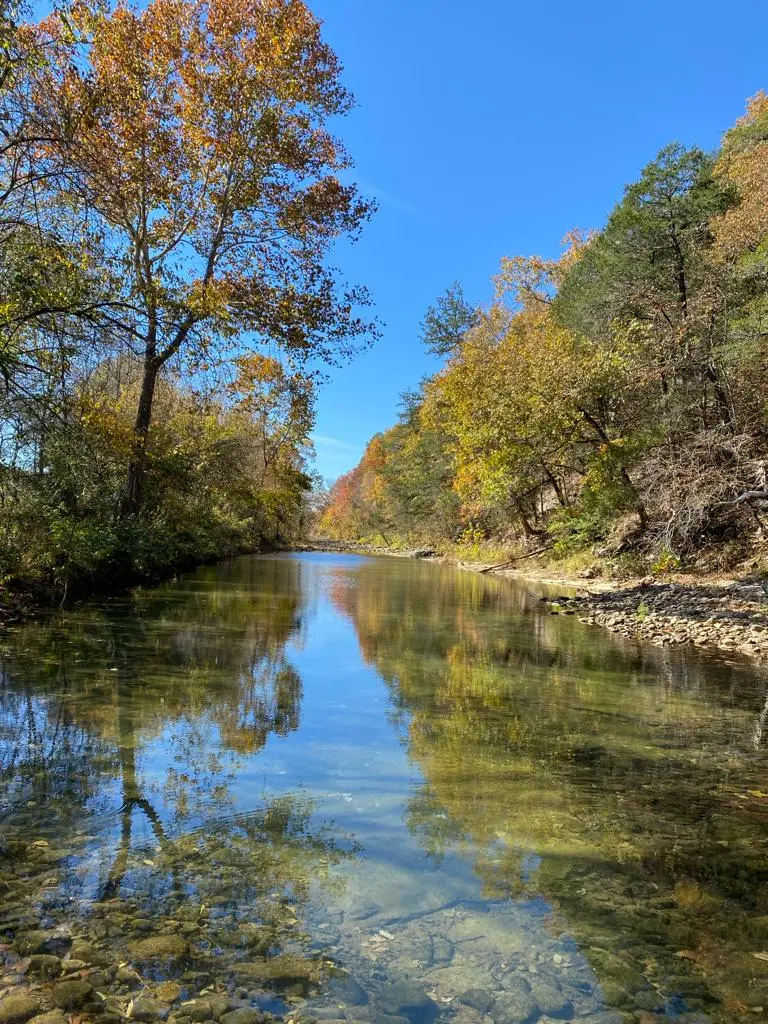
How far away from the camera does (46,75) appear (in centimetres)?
679

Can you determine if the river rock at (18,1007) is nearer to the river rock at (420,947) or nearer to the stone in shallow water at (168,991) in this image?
the stone in shallow water at (168,991)

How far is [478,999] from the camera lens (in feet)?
8.52

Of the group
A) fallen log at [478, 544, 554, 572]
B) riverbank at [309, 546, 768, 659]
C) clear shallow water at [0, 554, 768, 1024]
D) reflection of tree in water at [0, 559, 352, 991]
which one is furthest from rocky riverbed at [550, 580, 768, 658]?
fallen log at [478, 544, 554, 572]

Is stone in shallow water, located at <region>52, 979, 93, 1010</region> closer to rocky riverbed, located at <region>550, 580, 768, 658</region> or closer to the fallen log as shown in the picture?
rocky riverbed, located at <region>550, 580, 768, 658</region>

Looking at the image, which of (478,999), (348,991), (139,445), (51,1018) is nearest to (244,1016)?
(348,991)

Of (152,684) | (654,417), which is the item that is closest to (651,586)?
(654,417)

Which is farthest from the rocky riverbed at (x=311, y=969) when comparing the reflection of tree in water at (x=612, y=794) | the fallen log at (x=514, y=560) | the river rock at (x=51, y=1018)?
the fallen log at (x=514, y=560)

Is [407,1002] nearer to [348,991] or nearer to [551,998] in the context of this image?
[348,991]

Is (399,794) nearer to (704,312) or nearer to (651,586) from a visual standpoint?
(651,586)

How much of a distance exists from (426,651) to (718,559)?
11435 millimetres

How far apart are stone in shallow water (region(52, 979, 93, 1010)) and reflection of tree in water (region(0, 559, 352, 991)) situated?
33cm

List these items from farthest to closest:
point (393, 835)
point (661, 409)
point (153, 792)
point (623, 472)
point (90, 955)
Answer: point (623, 472)
point (661, 409)
point (153, 792)
point (393, 835)
point (90, 955)

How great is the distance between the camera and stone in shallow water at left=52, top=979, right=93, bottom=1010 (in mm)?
2350

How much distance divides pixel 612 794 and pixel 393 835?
1814 millimetres
